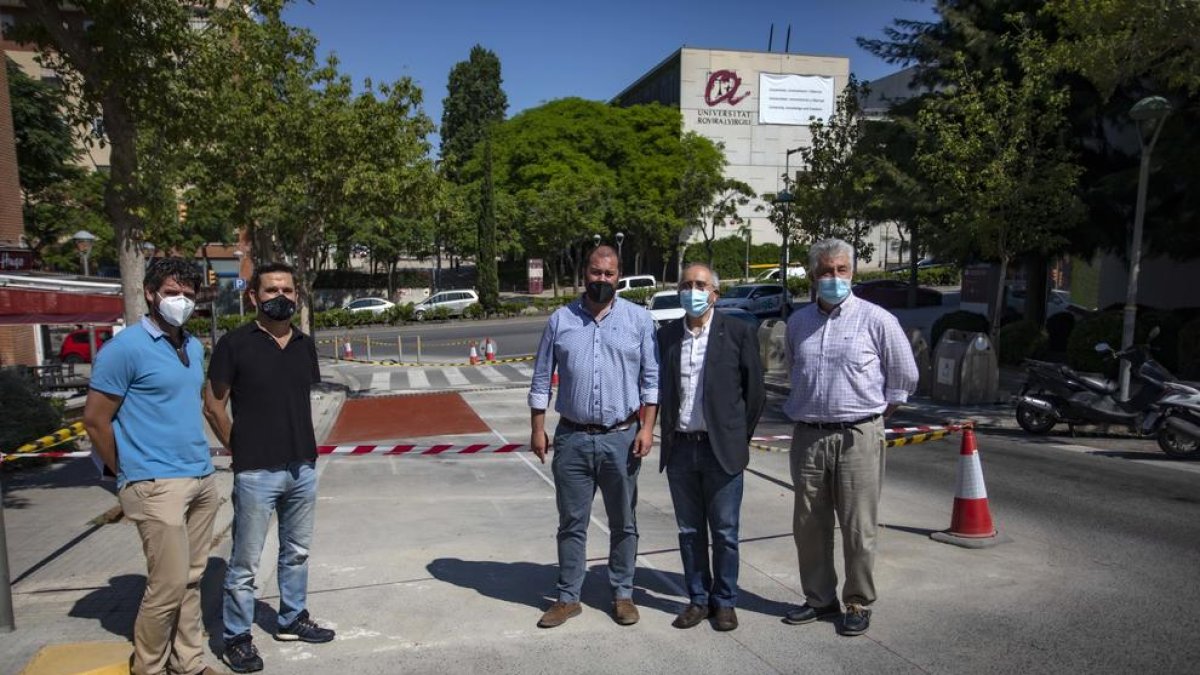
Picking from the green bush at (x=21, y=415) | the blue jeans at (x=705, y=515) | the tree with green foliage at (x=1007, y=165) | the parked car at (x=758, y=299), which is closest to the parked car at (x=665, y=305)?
the parked car at (x=758, y=299)

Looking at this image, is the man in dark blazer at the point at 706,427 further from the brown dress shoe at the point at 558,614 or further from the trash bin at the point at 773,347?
the trash bin at the point at 773,347

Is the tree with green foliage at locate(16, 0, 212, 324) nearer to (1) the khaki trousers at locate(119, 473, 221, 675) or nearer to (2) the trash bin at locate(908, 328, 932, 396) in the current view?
(1) the khaki trousers at locate(119, 473, 221, 675)

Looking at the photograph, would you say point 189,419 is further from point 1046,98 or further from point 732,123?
point 732,123

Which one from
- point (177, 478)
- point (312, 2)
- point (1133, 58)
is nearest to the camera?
point (177, 478)

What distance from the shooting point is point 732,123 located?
199 ft

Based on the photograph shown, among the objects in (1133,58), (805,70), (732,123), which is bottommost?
(1133,58)

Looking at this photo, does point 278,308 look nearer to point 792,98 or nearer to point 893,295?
point 893,295

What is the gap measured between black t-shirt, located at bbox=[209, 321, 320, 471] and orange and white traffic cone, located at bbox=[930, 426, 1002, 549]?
463cm

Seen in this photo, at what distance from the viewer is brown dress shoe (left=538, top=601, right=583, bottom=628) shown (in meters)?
4.58

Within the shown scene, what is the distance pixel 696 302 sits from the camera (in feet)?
15.0

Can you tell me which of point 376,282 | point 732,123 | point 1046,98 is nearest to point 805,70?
point 732,123

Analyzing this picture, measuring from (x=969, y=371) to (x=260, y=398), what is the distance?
12801mm

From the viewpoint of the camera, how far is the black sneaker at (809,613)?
15.1 ft

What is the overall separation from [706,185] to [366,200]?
1520 inches
